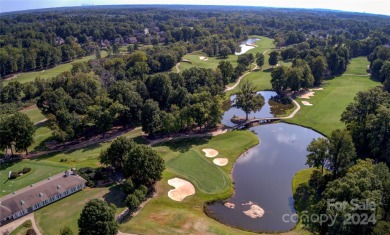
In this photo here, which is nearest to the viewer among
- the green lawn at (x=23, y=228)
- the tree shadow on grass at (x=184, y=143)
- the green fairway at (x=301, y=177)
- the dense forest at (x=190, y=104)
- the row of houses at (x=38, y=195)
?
the dense forest at (x=190, y=104)

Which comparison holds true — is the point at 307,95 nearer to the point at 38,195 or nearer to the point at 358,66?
the point at 358,66

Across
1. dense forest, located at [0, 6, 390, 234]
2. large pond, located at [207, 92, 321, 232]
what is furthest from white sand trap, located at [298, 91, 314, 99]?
large pond, located at [207, 92, 321, 232]

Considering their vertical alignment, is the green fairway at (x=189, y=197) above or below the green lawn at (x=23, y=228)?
above

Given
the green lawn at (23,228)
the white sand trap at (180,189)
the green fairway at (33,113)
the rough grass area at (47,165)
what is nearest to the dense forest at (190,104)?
the green fairway at (33,113)

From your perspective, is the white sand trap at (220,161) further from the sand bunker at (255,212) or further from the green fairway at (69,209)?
the green fairway at (69,209)

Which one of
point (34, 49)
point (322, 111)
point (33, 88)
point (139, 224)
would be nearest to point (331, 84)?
point (322, 111)

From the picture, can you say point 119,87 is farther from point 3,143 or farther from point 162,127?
point 3,143
